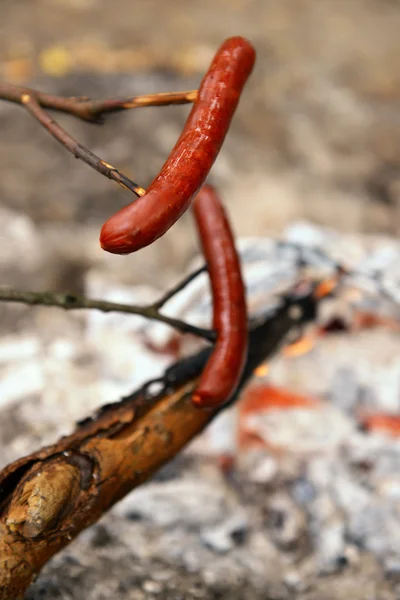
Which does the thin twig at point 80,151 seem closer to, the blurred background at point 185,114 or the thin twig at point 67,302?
the thin twig at point 67,302

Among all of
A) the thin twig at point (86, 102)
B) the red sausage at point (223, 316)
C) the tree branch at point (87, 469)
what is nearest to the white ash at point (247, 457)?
the tree branch at point (87, 469)

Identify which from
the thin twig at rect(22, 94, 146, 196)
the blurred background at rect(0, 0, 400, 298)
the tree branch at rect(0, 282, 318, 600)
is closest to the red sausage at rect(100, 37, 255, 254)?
the thin twig at rect(22, 94, 146, 196)

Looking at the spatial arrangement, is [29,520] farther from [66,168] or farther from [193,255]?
[66,168]

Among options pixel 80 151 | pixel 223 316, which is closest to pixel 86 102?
pixel 80 151

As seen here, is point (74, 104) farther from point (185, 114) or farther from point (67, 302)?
point (185, 114)

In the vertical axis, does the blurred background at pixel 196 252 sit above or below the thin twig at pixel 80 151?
below

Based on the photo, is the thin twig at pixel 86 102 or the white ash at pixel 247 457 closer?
the thin twig at pixel 86 102

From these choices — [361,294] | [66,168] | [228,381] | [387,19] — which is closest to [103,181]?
[66,168]
